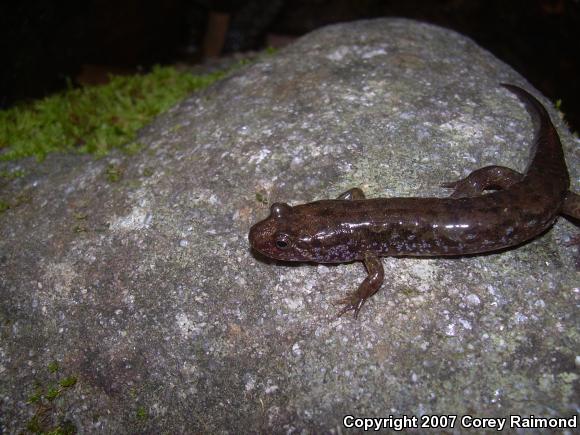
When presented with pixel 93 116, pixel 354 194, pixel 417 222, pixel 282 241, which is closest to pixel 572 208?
pixel 417 222

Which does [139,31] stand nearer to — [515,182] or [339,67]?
[339,67]

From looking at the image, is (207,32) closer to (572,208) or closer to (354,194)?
(354,194)

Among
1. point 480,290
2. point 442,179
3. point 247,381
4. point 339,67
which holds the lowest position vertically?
point 247,381

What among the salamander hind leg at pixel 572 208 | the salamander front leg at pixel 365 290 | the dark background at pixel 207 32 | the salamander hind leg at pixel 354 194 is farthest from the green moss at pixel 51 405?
the salamander hind leg at pixel 572 208

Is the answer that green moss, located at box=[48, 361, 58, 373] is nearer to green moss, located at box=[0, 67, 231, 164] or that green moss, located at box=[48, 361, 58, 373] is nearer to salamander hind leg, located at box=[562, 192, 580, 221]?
green moss, located at box=[0, 67, 231, 164]

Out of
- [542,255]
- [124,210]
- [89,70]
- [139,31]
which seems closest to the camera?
[542,255]

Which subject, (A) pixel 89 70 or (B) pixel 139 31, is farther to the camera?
(B) pixel 139 31

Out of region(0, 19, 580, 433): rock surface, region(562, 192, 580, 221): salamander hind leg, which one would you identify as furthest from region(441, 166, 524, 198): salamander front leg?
region(562, 192, 580, 221): salamander hind leg

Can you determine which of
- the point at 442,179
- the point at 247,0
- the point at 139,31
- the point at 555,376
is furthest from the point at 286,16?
the point at 555,376
